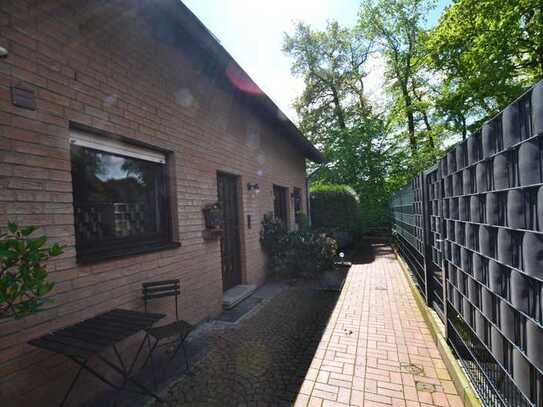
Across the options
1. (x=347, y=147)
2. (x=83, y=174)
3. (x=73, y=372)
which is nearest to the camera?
(x=73, y=372)

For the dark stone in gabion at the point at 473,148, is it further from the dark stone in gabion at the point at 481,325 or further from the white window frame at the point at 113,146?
the white window frame at the point at 113,146

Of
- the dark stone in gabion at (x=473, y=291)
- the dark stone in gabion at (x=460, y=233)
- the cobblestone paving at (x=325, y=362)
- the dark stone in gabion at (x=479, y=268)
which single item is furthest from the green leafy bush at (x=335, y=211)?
the dark stone in gabion at (x=479, y=268)

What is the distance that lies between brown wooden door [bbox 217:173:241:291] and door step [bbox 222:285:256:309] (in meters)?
0.14

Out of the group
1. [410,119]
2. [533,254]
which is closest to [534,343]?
A: [533,254]

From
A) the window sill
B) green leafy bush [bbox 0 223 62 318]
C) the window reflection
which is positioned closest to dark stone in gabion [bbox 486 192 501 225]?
green leafy bush [bbox 0 223 62 318]

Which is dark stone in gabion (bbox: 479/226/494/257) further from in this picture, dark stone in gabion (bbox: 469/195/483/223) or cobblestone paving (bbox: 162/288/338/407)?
cobblestone paving (bbox: 162/288/338/407)

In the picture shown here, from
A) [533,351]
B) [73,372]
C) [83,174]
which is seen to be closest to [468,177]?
[533,351]

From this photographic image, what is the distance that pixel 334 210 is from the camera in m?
11.2

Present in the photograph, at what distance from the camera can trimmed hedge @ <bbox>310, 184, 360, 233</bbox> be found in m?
11.1

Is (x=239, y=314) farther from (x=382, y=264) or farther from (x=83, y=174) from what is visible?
(x=382, y=264)

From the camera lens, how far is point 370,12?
615 inches

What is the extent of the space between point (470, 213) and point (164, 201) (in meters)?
3.16

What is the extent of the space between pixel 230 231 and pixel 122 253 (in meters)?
2.55

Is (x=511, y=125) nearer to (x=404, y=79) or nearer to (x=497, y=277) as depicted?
(x=497, y=277)
